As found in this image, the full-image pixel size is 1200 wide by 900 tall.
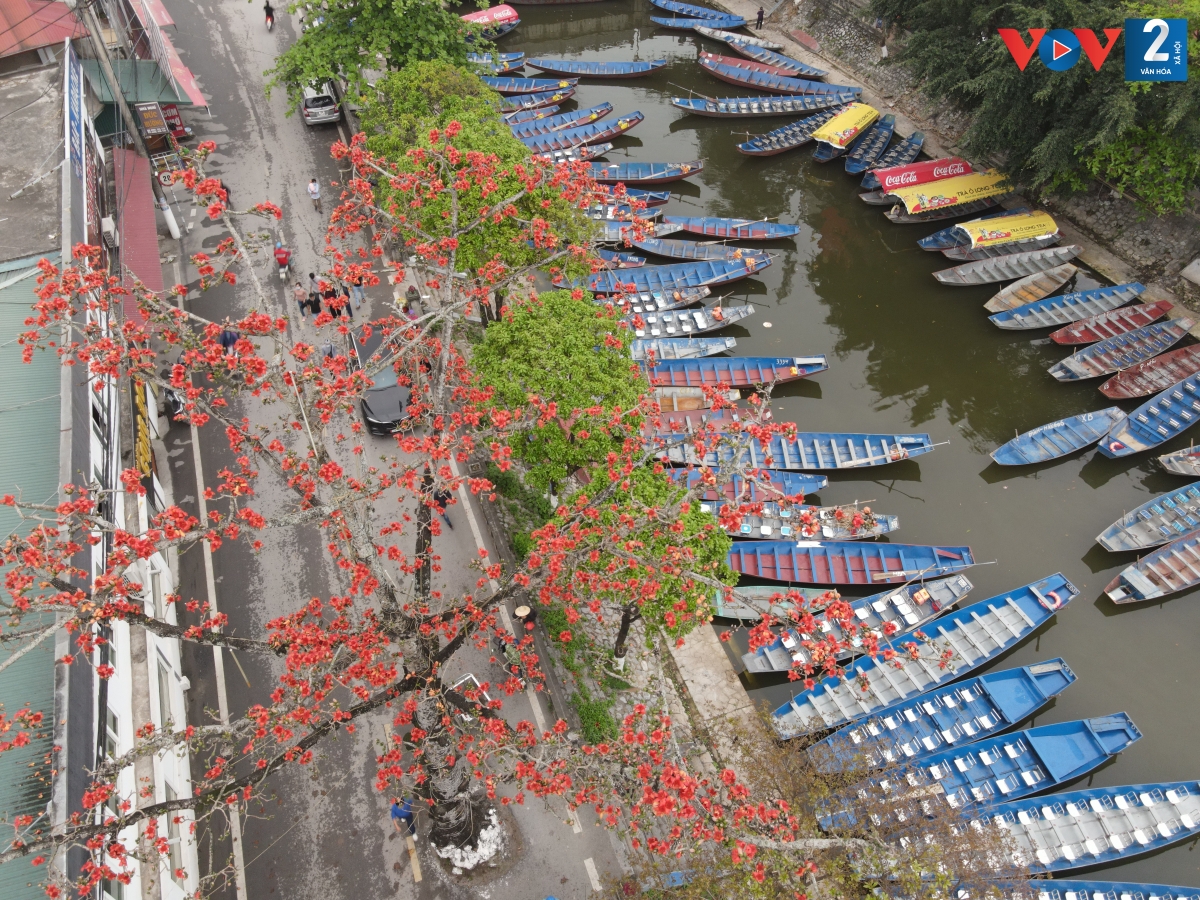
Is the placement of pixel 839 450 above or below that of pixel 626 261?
below

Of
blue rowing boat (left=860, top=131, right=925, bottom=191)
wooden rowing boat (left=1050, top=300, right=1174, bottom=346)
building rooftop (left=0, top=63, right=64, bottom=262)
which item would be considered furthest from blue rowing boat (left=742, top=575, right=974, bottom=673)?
building rooftop (left=0, top=63, right=64, bottom=262)

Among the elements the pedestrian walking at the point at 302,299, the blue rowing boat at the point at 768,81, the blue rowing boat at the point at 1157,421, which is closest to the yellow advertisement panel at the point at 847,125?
the blue rowing boat at the point at 768,81

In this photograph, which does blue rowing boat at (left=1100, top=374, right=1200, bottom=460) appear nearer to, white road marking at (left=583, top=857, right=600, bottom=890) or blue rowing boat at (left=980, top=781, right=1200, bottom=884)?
blue rowing boat at (left=980, top=781, right=1200, bottom=884)

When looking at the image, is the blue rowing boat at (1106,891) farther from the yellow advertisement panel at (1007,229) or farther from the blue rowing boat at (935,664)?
the yellow advertisement panel at (1007,229)

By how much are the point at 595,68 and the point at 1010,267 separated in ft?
96.1

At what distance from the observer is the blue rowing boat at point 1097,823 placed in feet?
61.7

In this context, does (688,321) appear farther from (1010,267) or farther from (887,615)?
(1010,267)

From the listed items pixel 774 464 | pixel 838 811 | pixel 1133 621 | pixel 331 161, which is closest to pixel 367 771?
pixel 838 811

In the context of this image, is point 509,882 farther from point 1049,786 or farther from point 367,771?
point 1049,786

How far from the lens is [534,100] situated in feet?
150

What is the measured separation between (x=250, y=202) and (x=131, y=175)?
5980 mm

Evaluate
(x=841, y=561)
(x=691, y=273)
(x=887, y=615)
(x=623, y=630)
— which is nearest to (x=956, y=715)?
(x=887, y=615)

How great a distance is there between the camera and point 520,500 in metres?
25.2

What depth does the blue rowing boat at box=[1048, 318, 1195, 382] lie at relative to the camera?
3067cm
